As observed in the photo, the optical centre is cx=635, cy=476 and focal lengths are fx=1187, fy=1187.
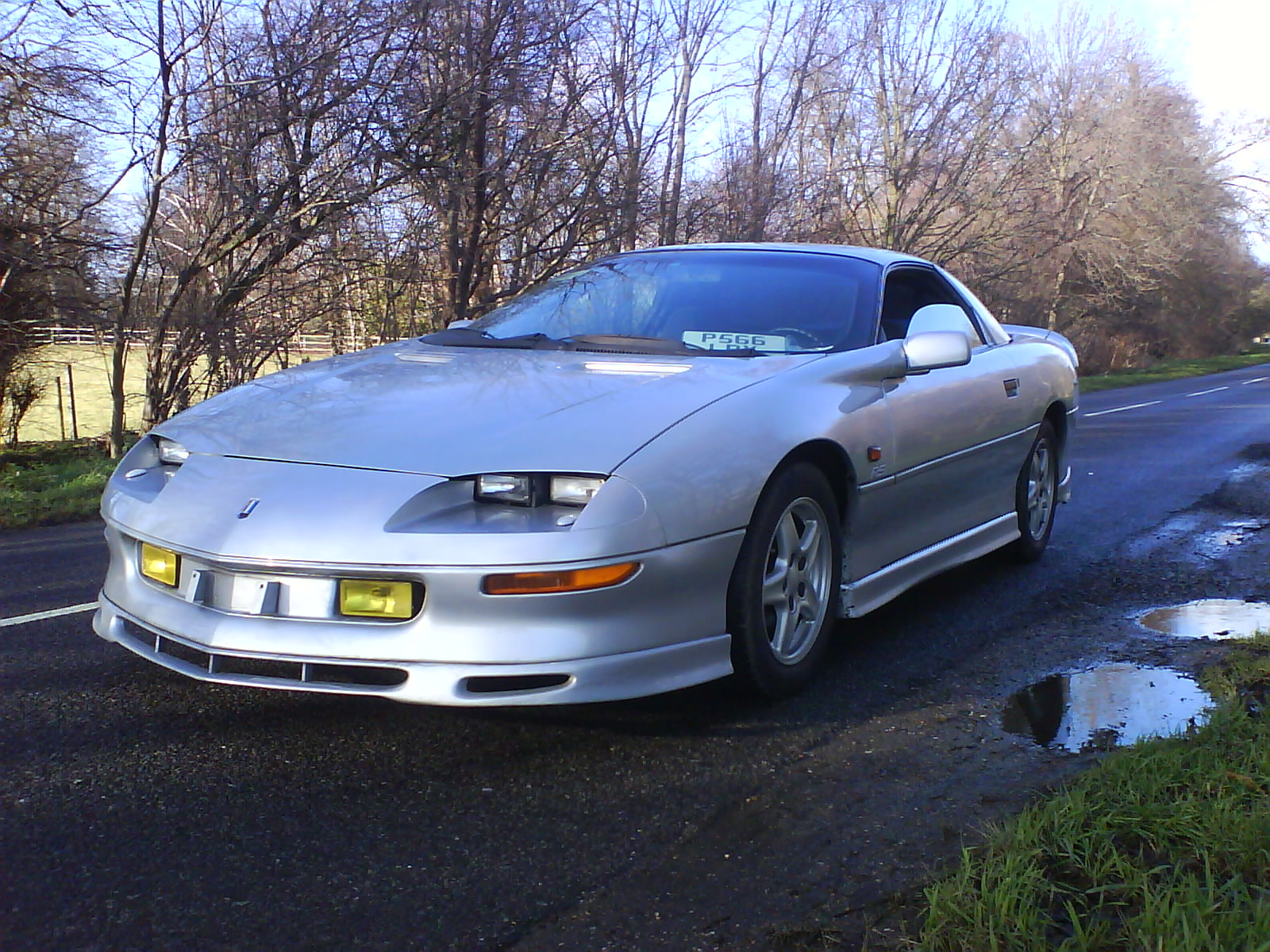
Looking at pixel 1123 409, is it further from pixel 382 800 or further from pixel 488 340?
pixel 382 800

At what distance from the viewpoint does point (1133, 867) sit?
227 cm

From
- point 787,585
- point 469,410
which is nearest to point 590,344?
point 469,410

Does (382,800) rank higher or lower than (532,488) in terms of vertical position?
lower

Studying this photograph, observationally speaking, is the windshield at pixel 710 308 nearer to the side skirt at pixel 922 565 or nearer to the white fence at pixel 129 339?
the side skirt at pixel 922 565

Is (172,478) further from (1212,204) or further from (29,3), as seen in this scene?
(1212,204)

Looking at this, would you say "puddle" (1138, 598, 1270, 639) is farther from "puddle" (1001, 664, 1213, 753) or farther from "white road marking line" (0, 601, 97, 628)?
"white road marking line" (0, 601, 97, 628)

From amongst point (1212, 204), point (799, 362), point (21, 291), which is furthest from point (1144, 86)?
point (799, 362)

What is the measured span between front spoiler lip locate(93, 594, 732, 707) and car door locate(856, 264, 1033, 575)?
1.11 m

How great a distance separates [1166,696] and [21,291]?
29.9ft

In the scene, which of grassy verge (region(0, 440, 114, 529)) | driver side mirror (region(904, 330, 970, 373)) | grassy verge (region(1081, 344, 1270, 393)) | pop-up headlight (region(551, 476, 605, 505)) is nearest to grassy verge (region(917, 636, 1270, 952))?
pop-up headlight (region(551, 476, 605, 505))

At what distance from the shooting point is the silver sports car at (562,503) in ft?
9.41

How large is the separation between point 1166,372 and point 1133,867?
3129cm

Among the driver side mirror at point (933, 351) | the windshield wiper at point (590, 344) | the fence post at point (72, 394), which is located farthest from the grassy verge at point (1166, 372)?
the windshield wiper at point (590, 344)

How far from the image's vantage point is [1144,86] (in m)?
34.4
